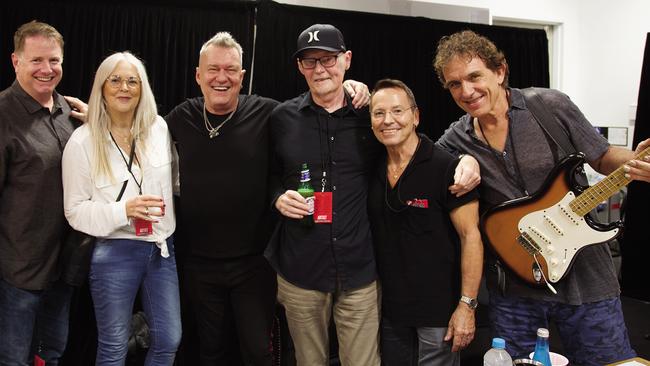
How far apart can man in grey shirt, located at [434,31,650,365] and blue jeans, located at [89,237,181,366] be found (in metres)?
1.48

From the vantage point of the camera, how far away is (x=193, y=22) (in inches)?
146

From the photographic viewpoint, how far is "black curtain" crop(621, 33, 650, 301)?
445 cm

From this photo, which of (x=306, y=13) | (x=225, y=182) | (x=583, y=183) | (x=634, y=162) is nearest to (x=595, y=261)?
(x=583, y=183)

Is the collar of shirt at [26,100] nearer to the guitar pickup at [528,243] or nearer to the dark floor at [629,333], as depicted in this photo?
the guitar pickup at [528,243]

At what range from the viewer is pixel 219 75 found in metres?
2.27

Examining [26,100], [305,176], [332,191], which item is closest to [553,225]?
[332,191]

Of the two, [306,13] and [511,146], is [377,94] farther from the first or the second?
[306,13]

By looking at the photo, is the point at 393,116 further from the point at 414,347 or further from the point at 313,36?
the point at 414,347

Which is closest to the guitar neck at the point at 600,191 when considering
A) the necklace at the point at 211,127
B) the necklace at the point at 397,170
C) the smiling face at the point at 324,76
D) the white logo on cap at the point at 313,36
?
the necklace at the point at 397,170

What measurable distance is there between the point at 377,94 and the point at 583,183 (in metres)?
0.92

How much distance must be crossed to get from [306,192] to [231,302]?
2.66 feet

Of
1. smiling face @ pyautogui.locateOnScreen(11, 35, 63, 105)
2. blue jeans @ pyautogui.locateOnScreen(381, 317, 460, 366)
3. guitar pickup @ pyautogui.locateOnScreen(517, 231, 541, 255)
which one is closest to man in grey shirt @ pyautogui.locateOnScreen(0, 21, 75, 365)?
smiling face @ pyautogui.locateOnScreen(11, 35, 63, 105)

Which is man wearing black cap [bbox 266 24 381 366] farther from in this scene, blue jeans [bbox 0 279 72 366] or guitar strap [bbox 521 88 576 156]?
blue jeans [bbox 0 279 72 366]

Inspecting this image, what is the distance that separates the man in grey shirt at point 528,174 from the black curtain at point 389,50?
2.14 metres
